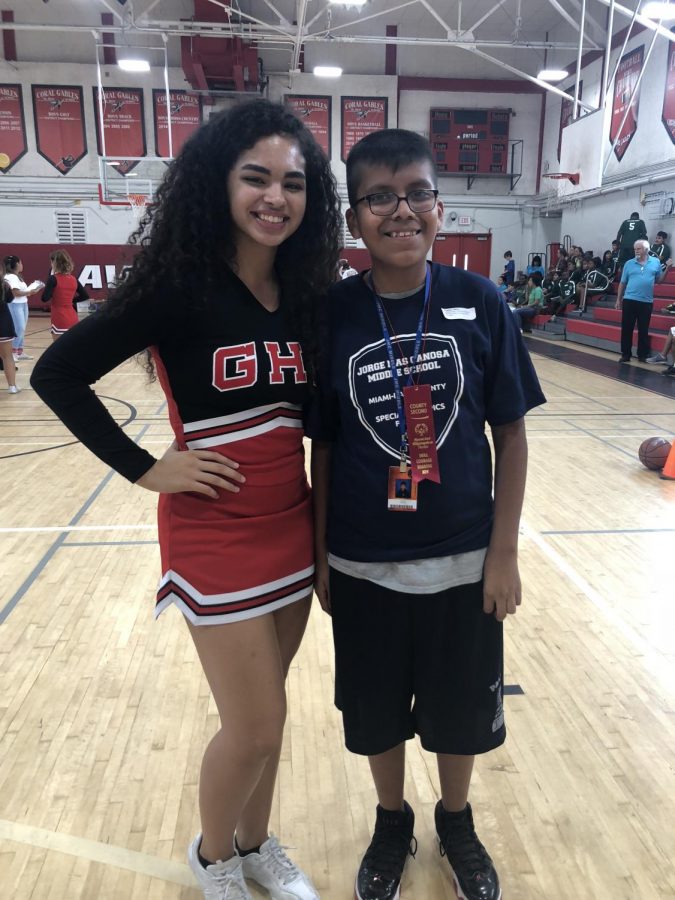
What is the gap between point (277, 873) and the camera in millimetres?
1537

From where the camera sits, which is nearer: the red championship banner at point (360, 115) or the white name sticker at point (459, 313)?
the white name sticker at point (459, 313)

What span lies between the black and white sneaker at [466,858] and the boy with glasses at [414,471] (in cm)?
2

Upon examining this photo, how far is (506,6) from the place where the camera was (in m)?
15.8

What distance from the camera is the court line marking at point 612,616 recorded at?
242cm

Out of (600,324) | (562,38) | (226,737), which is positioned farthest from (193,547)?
(562,38)

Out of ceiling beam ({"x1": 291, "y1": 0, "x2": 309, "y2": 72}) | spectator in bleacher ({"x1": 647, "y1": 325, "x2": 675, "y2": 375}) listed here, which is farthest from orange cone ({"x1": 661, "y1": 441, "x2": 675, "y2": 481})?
ceiling beam ({"x1": 291, "y1": 0, "x2": 309, "y2": 72})

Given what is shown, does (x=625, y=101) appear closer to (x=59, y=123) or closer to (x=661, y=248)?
(x=661, y=248)

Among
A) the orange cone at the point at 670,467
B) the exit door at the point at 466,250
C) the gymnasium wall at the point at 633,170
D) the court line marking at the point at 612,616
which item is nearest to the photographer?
the court line marking at the point at 612,616

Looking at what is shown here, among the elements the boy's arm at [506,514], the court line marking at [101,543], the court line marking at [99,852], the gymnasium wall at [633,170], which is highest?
the gymnasium wall at [633,170]

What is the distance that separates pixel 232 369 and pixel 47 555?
8.42 ft

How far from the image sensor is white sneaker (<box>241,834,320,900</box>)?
1.52 m

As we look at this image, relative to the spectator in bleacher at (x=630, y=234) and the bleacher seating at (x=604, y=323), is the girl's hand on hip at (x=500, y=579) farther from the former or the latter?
the spectator in bleacher at (x=630, y=234)

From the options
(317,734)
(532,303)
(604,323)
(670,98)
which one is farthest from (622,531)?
(532,303)

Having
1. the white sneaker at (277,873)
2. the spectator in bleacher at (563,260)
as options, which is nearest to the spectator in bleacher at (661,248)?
the spectator in bleacher at (563,260)
